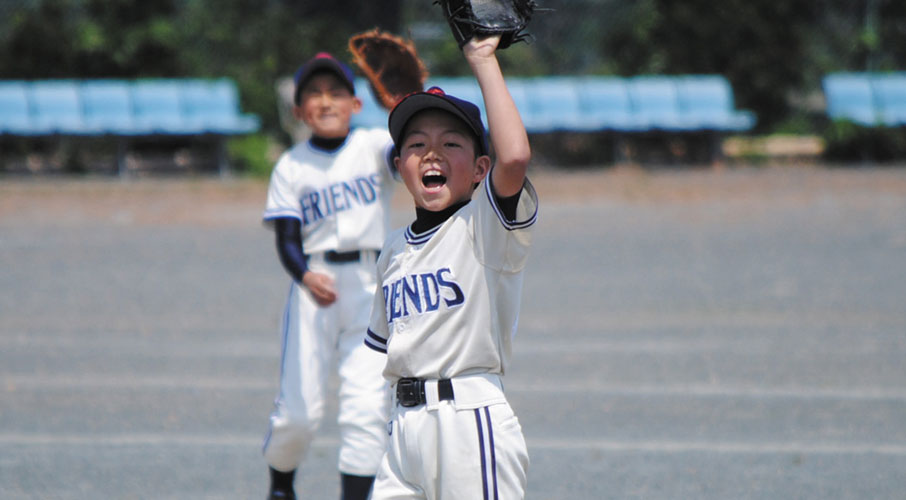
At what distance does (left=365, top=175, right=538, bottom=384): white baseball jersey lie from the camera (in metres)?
3.30

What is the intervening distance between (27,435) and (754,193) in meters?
13.5

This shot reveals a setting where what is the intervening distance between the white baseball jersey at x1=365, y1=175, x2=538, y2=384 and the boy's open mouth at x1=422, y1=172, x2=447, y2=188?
0.36 feet

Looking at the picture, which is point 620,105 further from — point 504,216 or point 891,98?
point 504,216

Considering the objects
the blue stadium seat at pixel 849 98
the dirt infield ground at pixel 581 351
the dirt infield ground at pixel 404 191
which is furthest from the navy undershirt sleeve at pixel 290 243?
the blue stadium seat at pixel 849 98

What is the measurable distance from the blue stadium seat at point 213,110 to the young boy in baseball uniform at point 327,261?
16339 millimetres

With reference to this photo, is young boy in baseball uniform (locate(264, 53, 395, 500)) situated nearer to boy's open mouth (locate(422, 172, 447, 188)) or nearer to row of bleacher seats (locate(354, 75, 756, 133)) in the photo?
boy's open mouth (locate(422, 172, 447, 188))

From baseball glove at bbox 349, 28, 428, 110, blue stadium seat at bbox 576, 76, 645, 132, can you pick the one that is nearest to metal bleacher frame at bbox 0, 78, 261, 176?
blue stadium seat at bbox 576, 76, 645, 132

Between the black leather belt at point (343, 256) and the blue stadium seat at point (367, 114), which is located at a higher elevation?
the blue stadium seat at point (367, 114)

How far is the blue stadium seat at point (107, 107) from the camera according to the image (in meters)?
21.5

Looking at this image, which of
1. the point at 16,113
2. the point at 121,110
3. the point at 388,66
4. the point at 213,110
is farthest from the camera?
the point at 213,110

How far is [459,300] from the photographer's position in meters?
3.31

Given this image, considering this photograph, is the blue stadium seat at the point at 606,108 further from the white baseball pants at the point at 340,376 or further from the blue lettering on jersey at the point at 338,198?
the white baseball pants at the point at 340,376

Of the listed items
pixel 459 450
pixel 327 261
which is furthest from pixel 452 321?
pixel 327 261

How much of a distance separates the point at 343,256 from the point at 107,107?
18.1 meters
